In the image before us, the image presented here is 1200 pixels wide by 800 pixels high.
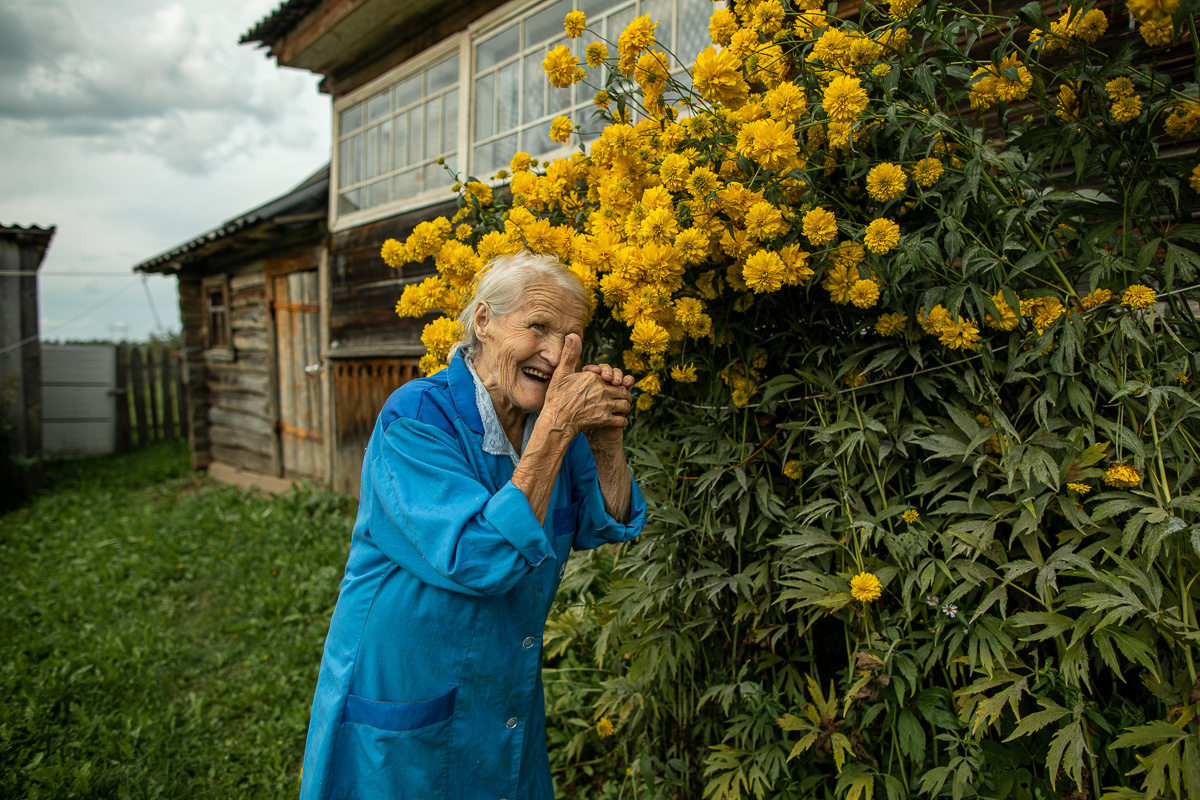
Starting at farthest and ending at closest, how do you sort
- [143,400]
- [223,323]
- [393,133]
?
[143,400] → [223,323] → [393,133]

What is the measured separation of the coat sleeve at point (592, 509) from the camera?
1.60 metres

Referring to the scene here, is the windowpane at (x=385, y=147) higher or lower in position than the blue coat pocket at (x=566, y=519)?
higher

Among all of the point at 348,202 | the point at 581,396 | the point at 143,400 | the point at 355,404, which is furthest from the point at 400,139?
the point at 143,400

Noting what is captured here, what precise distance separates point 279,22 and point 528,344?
6.62 metres

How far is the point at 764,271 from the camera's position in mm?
1534

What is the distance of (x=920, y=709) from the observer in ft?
5.18

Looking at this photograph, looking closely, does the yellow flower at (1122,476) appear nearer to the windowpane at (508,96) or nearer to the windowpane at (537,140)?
the windowpane at (537,140)

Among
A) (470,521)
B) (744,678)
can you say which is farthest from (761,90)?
(744,678)

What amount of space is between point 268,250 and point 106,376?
493cm

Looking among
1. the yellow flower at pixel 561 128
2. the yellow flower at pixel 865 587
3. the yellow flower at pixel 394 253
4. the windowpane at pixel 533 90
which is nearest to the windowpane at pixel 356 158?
the windowpane at pixel 533 90

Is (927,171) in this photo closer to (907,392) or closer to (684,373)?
(907,392)

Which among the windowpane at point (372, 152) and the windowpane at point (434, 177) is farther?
the windowpane at point (372, 152)

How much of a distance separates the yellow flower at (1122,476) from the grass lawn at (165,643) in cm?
309

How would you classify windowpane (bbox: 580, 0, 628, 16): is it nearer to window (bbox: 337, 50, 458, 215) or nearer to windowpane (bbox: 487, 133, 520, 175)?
windowpane (bbox: 487, 133, 520, 175)
